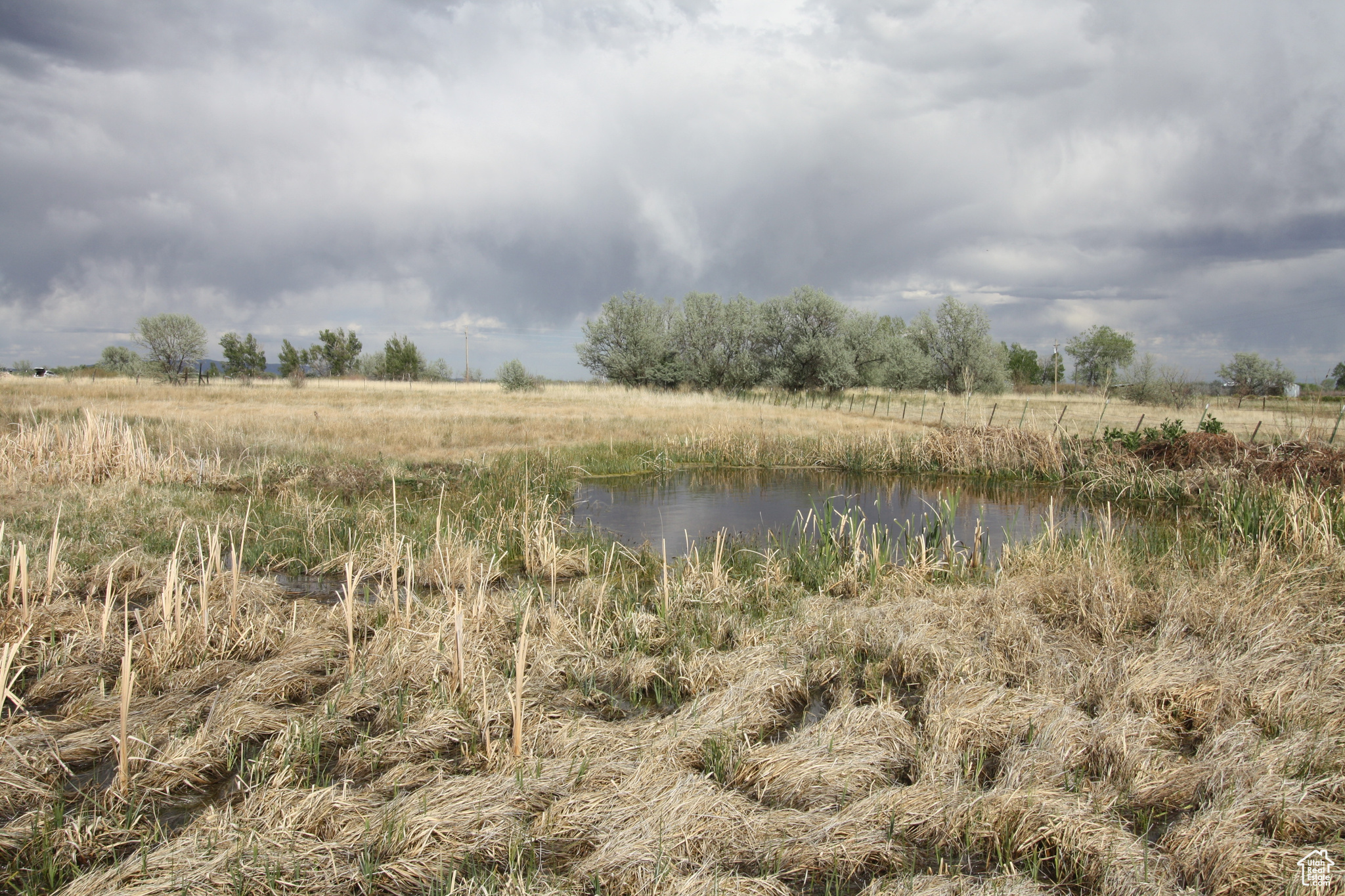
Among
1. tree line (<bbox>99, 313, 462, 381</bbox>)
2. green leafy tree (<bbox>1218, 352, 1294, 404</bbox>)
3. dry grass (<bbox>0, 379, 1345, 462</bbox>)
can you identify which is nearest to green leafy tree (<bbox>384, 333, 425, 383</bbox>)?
tree line (<bbox>99, 313, 462, 381</bbox>)

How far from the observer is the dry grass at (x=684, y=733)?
11.2 feet

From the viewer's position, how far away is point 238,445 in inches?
673

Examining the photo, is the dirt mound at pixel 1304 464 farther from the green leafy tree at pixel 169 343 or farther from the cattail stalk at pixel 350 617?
the green leafy tree at pixel 169 343

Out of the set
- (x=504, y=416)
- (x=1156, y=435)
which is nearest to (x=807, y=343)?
(x=504, y=416)

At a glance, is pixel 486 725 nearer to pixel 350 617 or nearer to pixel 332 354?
pixel 350 617

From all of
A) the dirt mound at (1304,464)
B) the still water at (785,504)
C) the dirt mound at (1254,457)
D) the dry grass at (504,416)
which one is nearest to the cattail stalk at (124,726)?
the still water at (785,504)

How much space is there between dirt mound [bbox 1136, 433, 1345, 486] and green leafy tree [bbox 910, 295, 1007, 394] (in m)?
44.5

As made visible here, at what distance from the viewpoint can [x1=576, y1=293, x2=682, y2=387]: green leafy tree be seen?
2243 inches

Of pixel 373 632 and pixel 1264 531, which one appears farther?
pixel 1264 531

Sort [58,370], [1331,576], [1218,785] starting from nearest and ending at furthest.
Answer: [1218,785]
[1331,576]
[58,370]

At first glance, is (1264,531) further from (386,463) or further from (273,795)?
(386,463)

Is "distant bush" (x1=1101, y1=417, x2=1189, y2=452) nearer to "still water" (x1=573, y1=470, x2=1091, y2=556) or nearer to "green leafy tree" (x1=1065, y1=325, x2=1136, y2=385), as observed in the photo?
"still water" (x1=573, y1=470, x2=1091, y2=556)

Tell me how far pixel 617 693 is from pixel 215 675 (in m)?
3.34

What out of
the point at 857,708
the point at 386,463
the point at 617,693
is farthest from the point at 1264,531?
the point at 386,463
